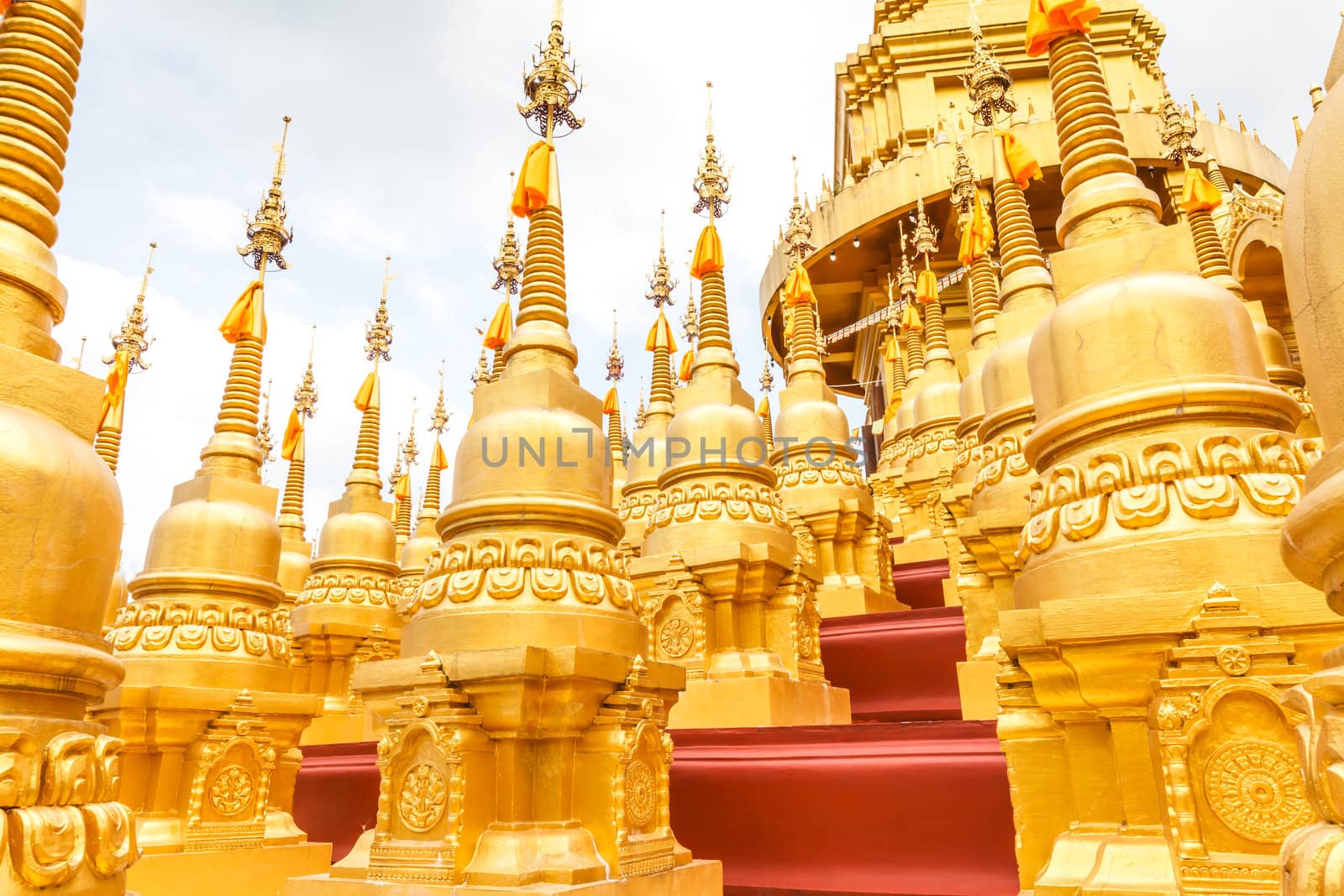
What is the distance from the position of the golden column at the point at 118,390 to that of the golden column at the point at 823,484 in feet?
17.4

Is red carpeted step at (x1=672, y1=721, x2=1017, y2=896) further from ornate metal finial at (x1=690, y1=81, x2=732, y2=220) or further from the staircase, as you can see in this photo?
ornate metal finial at (x1=690, y1=81, x2=732, y2=220)

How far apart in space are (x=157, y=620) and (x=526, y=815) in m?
2.95

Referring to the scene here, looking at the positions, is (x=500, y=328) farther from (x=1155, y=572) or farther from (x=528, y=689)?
(x=1155, y=572)

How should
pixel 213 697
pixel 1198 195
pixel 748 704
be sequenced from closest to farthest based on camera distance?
pixel 213 697
pixel 748 704
pixel 1198 195

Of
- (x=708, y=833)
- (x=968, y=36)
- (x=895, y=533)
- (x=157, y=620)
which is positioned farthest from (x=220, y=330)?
(x=968, y=36)

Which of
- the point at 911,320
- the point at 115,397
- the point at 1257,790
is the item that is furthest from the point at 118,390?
the point at 911,320

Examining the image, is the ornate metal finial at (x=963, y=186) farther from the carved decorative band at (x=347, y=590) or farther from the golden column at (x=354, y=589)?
the carved decorative band at (x=347, y=590)

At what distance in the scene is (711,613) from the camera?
610cm

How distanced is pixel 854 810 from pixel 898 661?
2450 millimetres

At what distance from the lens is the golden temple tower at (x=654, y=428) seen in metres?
9.62

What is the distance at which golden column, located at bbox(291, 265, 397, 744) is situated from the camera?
8391mm

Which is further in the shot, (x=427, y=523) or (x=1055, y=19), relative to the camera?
(x=427, y=523)

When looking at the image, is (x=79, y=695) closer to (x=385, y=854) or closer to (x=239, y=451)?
(x=385, y=854)

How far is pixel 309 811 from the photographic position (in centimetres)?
599
